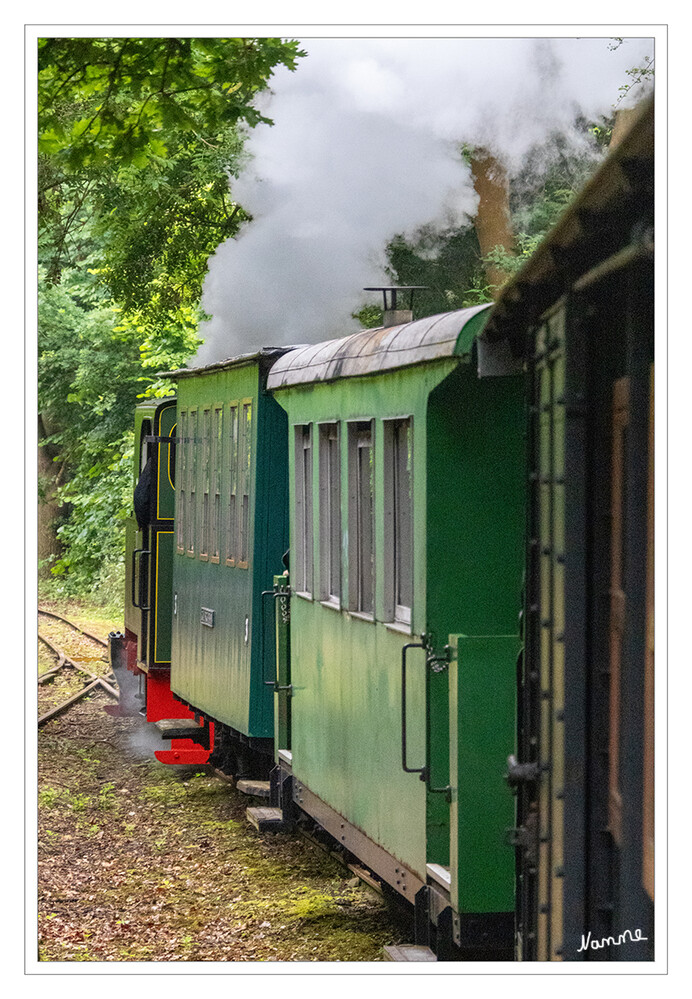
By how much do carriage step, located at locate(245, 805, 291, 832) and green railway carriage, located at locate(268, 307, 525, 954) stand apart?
4.88ft

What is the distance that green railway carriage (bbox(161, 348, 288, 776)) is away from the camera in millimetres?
9742

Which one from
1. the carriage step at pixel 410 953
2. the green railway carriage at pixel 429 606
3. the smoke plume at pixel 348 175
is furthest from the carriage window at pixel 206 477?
the smoke plume at pixel 348 175

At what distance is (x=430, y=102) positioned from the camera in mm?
20875

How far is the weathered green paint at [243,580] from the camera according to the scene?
9727mm

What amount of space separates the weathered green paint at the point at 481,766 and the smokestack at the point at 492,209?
11986 mm

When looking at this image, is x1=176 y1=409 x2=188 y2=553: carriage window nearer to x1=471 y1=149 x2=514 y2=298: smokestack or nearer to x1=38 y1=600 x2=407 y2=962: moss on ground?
x1=38 y1=600 x2=407 y2=962: moss on ground

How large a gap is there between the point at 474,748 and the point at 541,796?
0.92m

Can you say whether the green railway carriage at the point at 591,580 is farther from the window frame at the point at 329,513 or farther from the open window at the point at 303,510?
the open window at the point at 303,510

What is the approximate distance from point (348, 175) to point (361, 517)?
15.5 metres

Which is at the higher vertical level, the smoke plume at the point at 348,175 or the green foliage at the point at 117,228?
the smoke plume at the point at 348,175

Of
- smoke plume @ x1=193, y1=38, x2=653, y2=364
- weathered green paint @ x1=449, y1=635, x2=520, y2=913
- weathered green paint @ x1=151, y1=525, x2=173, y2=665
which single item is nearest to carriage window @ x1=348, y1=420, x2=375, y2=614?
weathered green paint @ x1=449, y1=635, x2=520, y2=913

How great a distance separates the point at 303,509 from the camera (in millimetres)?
8555
